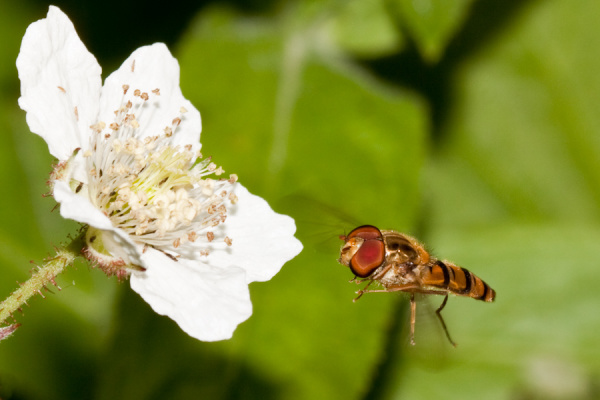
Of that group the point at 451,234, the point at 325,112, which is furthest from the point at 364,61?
the point at 451,234

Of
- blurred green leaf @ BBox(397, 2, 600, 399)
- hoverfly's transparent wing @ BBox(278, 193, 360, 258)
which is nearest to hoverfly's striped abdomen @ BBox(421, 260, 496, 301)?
hoverfly's transparent wing @ BBox(278, 193, 360, 258)

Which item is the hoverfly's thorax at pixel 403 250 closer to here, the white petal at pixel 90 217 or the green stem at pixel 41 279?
the white petal at pixel 90 217

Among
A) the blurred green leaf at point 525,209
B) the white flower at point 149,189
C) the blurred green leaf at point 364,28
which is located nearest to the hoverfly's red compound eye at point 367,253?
the white flower at point 149,189

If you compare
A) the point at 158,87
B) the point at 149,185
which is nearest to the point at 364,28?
the point at 158,87

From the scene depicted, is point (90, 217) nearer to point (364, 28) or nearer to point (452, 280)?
point (452, 280)

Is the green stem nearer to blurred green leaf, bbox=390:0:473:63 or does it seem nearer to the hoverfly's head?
the hoverfly's head

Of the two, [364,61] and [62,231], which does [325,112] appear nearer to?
[364,61]
